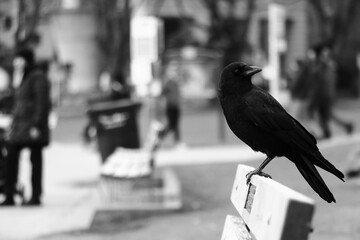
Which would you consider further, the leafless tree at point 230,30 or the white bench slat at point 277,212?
the leafless tree at point 230,30

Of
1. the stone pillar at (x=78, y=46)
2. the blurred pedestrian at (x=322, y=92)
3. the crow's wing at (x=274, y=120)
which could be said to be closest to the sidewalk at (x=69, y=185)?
the blurred pedestrian at (x=322, y=92)

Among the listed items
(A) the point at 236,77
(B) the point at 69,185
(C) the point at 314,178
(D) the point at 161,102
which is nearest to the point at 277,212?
(C) the point at 314,178

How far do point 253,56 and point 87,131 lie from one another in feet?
90.8

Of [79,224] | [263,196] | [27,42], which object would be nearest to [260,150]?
[263,196]

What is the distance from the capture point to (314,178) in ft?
10.6

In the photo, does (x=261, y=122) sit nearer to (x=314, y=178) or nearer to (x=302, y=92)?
(x=314, y=178)

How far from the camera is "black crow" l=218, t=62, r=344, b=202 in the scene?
3407 millimetres

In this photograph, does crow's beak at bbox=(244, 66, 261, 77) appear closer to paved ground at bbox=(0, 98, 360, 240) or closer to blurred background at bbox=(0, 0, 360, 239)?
blurred background at bbox=(0, 0, 360, 239)

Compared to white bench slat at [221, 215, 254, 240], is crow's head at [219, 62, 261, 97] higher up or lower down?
higher up

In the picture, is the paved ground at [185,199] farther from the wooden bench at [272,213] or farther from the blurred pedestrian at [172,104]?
the wooden bench at [272,213]

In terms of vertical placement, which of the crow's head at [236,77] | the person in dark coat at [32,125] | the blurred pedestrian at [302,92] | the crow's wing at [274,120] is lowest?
the blurred pedestrian at [302,92]

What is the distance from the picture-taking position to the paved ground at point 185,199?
10.2m

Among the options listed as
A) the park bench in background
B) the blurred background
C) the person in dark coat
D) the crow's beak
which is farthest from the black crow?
the person in dark coat

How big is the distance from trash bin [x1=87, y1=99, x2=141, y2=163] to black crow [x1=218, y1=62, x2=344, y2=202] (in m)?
11.1
